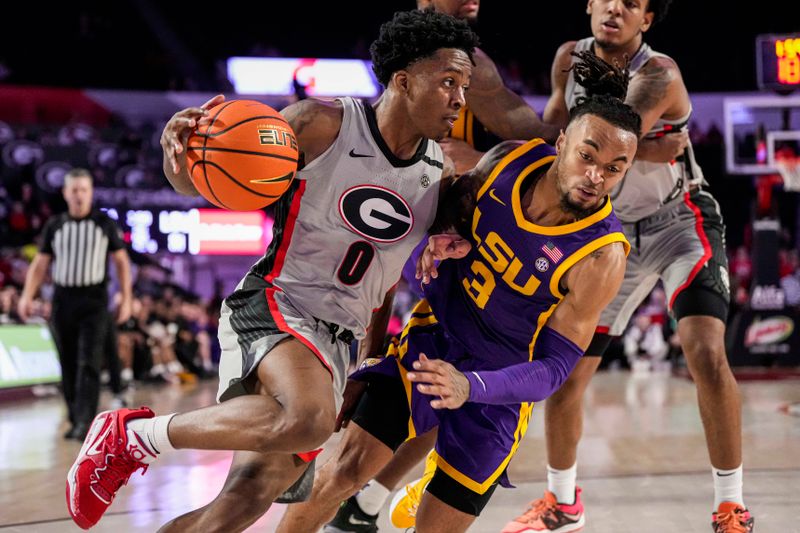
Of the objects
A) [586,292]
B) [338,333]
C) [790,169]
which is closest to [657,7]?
[586,292]

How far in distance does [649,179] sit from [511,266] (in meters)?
1.23

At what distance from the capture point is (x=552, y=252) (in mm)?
3152

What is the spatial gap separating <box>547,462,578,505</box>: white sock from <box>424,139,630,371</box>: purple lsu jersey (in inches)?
42.6

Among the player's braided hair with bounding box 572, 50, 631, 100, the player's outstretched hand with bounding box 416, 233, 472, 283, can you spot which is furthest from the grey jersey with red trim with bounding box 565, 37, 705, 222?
the player's outstretched hand with bounding box 416, 233, 472, 283

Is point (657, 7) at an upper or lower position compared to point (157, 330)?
upper

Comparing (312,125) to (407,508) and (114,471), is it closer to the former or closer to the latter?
(114,471)

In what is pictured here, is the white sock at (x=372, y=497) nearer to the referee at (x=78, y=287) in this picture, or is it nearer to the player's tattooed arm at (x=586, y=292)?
the player's tattooed arm at (x=586, y=292)

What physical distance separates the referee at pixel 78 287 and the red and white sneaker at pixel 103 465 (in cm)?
429

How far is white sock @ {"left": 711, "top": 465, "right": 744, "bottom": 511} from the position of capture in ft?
12.5

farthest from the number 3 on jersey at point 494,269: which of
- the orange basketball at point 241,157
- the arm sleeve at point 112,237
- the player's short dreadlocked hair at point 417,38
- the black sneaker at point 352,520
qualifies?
the arm sleeve at point 112,237

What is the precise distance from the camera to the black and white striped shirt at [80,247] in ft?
23.1

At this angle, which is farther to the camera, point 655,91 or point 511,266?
point 655,91

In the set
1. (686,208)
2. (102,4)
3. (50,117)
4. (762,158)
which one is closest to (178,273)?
(50,117)

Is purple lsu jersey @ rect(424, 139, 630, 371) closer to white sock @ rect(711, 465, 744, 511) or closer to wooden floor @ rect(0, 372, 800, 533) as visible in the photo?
wooden floor @ rect(0, 372, 800, 533)
